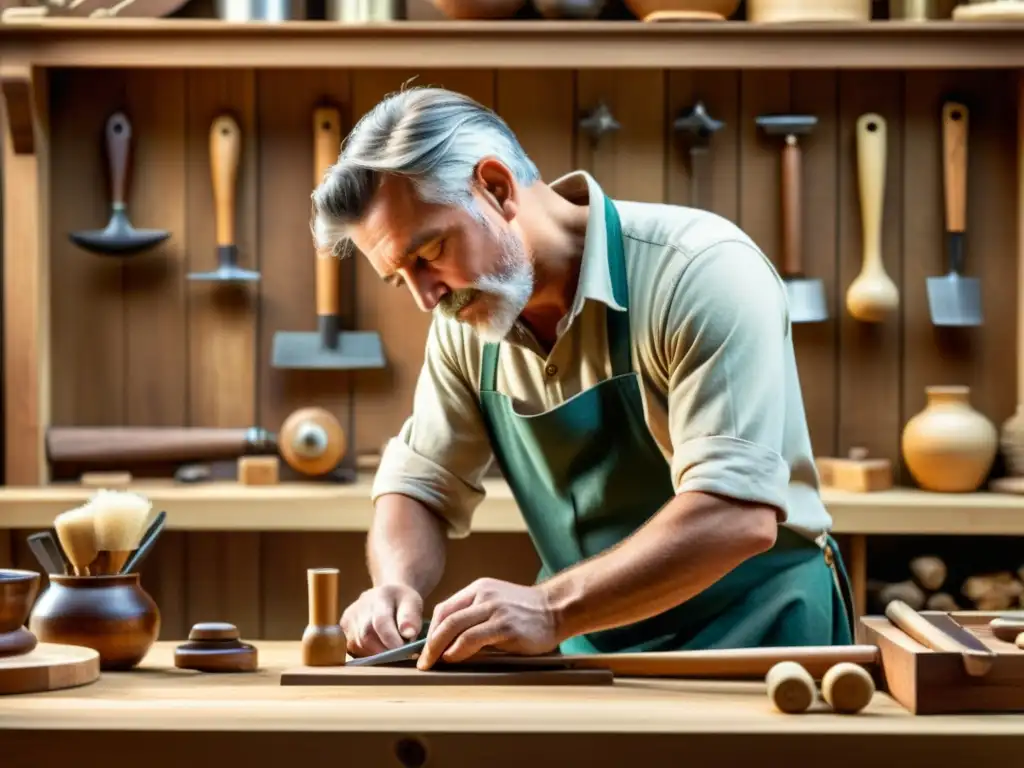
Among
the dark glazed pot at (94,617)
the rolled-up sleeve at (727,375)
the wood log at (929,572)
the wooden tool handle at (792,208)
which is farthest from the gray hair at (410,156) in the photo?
the wood log at (929,572)

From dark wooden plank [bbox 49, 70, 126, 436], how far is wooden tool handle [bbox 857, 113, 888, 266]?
185cm

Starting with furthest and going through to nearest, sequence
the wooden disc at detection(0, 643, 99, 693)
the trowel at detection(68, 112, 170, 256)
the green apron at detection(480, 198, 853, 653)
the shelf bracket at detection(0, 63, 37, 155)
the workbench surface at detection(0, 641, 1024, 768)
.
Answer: the trowel at detection(68, 112, 170, 256), the shelf bracket at detection(0, 63, 37, 155), the green apron at detection(480, 198, 853, 653), the wooden disc at detection(0, 643, 99, 693), the workbench surface at detection(0, 641, 1024, 768)

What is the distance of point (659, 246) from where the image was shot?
2.07m

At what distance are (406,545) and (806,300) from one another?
5.36 ft

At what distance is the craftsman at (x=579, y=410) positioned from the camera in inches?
71.3

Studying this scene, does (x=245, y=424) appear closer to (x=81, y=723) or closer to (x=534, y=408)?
(x=534, y=408)

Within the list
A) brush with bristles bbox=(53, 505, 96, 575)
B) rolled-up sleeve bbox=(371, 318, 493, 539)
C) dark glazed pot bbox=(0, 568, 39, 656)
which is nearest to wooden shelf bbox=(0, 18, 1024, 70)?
rolled-up sleeve bbox=(371, 318, 493, 539)

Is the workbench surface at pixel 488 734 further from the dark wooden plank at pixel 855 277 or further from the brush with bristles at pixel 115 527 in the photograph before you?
the dark wooden plank at pixel 855 277

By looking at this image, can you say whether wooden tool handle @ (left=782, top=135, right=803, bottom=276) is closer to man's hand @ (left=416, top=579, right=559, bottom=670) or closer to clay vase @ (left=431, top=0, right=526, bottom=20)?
clay vase @ (left=431, top=0, right=526, bottom=20)

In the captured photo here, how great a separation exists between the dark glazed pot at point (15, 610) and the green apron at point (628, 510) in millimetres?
777

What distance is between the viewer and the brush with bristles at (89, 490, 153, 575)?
1.79 meters

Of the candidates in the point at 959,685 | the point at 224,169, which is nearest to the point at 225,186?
the point at 224,169

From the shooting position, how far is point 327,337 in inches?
139

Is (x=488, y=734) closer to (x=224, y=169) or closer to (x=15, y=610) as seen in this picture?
(x=15, y=610)
